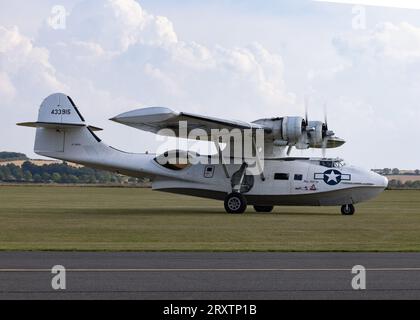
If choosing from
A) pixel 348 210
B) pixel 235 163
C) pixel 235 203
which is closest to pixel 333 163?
pixel 348 210

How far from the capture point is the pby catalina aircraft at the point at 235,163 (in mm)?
34062

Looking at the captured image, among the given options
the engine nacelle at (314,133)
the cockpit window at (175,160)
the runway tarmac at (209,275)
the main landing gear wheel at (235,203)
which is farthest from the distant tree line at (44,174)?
the runway tarmac at (209,275)

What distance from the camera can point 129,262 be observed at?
1545 centimetres

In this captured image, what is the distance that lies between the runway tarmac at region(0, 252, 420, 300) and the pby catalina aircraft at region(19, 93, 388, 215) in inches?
635

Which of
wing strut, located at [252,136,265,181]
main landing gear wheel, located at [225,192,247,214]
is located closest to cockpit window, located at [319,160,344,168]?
wing strut, located at [252,136,265,181]

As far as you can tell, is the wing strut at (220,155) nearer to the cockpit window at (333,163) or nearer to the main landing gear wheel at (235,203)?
the main landing gear wheel at (235,203)

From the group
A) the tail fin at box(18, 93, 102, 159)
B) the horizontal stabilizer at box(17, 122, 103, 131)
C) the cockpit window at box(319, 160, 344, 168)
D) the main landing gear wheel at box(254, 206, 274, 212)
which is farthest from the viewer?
the main landing gear wheel at box(254, 206, 274, 212)

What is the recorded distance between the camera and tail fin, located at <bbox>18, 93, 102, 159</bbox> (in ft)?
118

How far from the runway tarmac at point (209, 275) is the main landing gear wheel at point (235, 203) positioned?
17.4m

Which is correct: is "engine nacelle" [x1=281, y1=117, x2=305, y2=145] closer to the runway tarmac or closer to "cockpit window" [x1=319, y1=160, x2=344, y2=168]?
"cockpit window" [x1=319, y1=160, x2=344, y2=168]

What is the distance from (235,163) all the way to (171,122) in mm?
4324

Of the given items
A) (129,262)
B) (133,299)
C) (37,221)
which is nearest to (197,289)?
(133,299)

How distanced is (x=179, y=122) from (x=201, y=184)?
4.18 metres

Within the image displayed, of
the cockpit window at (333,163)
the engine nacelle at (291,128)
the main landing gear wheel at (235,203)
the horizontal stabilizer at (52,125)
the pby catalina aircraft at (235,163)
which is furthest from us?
A: the main landing gear wheel at (235,203)
